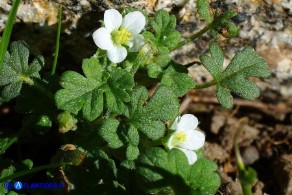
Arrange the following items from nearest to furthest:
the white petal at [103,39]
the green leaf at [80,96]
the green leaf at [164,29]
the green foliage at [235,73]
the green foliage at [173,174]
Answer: the green foliage at [173,174]
the green leaf at [80,96]
the white petal at [103,39]
the green leaf at [164,29]
the green foliage at [235,73]

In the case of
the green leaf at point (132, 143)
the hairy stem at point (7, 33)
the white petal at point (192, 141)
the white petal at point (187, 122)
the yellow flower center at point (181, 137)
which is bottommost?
the white petal at point (192, 141)

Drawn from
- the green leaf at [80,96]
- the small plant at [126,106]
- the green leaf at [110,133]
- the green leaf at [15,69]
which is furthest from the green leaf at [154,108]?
the green leaf at [15,69]

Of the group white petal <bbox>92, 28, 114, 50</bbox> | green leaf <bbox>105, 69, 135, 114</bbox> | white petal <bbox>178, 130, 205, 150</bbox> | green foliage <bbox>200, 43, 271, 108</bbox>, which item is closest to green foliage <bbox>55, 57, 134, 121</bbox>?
green leaf <bbox>105, 69, 135, 114</bbox>

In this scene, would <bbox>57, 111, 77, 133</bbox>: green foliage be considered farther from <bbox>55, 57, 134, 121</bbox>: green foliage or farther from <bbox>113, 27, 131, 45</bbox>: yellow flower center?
<bbox>113, 27, 131, 45</bbox>: yellow flower center

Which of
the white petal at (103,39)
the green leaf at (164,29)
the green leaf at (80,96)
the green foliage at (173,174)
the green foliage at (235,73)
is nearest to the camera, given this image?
the green foliage at (173,174)

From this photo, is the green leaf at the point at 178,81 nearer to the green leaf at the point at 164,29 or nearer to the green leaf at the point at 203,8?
the green leaf at the point at 164,29

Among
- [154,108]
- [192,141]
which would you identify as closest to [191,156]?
[192,141]
